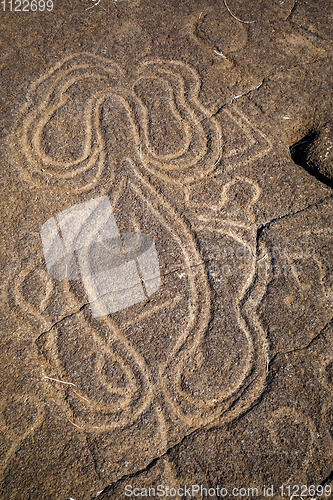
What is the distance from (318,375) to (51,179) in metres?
1.48

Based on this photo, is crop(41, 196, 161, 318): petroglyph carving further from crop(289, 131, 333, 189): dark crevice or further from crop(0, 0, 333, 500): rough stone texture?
crop(289, 131, 333, 189): dark crevice

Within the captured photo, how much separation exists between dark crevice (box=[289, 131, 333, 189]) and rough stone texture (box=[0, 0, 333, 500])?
10 mm

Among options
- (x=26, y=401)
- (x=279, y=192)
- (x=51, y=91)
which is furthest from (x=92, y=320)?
(x=51, y=91)

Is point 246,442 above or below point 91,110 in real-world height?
below

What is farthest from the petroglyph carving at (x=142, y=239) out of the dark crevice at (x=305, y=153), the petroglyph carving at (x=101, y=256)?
the dark crevice at (x=305, y=153)

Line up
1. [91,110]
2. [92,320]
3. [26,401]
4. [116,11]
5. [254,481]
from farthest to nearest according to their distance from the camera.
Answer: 1. [116,11]
2. [91,110]
3. [92,320]
4. [26,401]
5. [254,481]

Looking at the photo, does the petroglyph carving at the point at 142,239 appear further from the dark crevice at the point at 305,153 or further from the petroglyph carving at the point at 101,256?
the dark crevice at the point at 305,153

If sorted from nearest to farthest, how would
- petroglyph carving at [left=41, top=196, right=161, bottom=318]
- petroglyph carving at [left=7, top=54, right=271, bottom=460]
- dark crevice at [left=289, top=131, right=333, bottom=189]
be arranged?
petroglyph carving at [left=7, top=54, right=271, bottom=460], petroglyph carving at [left=41, top=196, right=161, bottom=318], dark crevice at [left=289, top=131, right=333, bottom=189]

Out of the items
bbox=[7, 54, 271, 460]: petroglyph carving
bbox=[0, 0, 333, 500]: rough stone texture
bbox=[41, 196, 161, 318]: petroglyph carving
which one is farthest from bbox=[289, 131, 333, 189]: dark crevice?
bbox=[41, 196, 161, 318]: petroglyph carving

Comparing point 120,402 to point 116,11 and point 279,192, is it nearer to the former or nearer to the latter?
point 279,192

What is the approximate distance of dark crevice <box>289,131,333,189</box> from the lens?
1.91m

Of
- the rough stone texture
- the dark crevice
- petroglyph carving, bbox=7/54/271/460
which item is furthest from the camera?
the dark crevice

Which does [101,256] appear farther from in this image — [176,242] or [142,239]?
[176,242]

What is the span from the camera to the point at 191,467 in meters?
1.33
